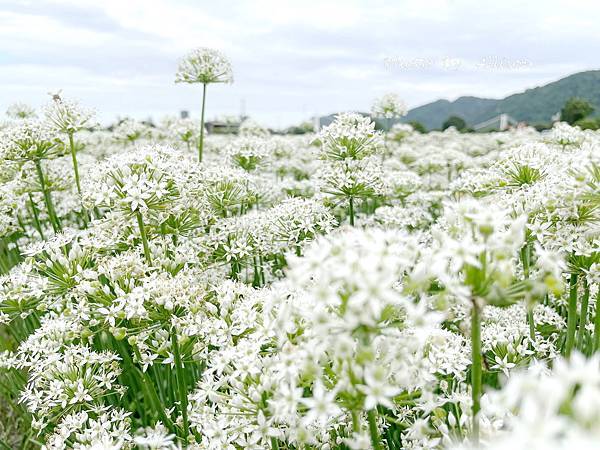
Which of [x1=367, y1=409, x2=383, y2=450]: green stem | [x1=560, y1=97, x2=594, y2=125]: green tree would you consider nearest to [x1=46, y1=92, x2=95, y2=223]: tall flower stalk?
[x1=367, y1=409, x2=383, y2=450]: green stem

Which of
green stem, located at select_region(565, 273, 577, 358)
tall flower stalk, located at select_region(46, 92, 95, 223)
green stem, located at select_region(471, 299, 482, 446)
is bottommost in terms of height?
green stem, located at select_region(565, 273, 577, 358)

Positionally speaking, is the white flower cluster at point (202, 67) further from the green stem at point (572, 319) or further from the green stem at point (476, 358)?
the green stem at point (476, 358)

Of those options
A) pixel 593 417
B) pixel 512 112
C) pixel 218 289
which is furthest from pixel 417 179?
pixel 512 112

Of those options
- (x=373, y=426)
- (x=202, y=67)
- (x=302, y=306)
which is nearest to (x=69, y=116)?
(x=202, y=67)

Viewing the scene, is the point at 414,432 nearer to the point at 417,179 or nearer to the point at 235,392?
the point at 235,392

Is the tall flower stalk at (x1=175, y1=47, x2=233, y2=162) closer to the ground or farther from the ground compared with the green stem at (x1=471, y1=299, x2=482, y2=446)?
farther from the ground

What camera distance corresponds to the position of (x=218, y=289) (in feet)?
14.6

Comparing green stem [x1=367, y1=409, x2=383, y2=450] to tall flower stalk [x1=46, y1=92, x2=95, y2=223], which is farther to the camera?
tall flower stalk [x1=46, y1=92, x2=95, y2=223]

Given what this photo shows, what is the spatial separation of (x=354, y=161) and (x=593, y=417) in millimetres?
5705

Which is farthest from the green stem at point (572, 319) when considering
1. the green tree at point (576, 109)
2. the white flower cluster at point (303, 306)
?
the green tree at point (576, 109)

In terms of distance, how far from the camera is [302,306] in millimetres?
2670

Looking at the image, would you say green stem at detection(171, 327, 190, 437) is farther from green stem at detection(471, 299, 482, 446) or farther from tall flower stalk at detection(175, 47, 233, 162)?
tall flower stalk at detection(175, 47, 233, 162)

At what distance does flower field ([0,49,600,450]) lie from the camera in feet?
7.73

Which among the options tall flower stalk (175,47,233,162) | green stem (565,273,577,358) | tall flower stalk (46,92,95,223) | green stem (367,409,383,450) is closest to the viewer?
green stem (367,409,383,450)
